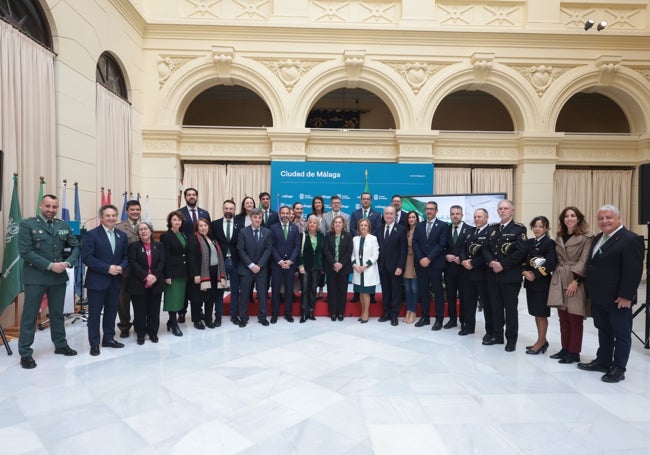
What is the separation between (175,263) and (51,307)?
122 cm

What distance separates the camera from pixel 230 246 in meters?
4.91

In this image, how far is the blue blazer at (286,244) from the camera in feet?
15.9

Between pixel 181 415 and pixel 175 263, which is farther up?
pixel 175 263

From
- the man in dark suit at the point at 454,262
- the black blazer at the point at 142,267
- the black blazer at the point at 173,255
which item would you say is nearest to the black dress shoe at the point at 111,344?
the black blazer at the point at 142,267

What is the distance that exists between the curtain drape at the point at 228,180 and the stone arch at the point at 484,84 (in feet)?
13.0

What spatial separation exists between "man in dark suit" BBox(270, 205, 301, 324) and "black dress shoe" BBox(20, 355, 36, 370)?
2.52 meters

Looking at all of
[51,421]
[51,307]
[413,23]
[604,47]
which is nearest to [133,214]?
[51,307]

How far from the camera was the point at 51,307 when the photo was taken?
11.5 feet

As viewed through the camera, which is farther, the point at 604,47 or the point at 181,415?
the point at 604,47

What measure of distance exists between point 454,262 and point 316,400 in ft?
8.81

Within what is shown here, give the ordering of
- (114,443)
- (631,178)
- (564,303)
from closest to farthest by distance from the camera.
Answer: (114,443) < (564,303) < (631,178)

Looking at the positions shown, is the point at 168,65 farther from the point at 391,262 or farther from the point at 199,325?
the point at 391,262

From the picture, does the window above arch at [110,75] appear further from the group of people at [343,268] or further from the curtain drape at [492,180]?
the curtain drape at [492,180]

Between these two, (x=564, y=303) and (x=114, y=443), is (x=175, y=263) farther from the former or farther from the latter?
(x=564, y=303)
